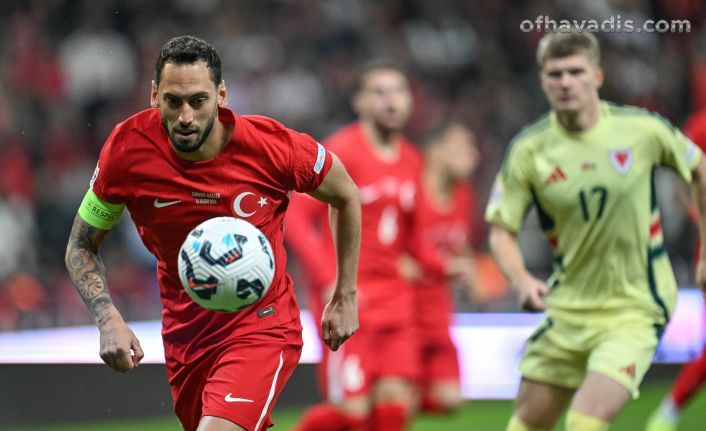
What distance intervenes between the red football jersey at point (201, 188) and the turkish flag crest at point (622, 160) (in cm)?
184

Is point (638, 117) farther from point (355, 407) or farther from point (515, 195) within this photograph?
point (355, 407)

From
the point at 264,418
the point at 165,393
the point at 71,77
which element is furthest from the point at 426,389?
the point at 71,77

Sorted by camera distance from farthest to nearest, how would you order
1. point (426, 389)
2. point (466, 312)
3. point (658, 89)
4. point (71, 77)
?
1. point (658, 89)
2. point (71, 77)
3. point (466, 312)
4. point (426, 389)

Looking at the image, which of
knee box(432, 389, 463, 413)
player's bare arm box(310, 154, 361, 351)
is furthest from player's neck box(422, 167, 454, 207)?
player's bare arm box(310, 154, 361, 351)

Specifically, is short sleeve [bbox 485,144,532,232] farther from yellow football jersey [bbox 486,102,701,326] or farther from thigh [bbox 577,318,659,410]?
thigh [bbox 577,318,659,410]

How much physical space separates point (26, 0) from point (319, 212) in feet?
23.6

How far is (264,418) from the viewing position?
4.75 m

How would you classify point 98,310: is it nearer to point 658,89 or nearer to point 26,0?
point 26,0

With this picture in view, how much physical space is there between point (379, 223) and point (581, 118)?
2075 mm

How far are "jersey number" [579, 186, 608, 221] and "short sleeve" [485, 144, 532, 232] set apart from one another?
29cm

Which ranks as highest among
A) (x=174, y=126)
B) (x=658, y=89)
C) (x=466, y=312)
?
(x=174, y=126)

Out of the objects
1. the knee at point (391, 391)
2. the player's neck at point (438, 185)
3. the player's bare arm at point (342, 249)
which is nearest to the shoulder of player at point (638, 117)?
the player's bare arm at point (342, 249)

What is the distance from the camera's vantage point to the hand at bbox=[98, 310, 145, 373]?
445 cm

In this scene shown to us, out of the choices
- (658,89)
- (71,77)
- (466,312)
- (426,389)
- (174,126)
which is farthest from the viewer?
(658,89)
